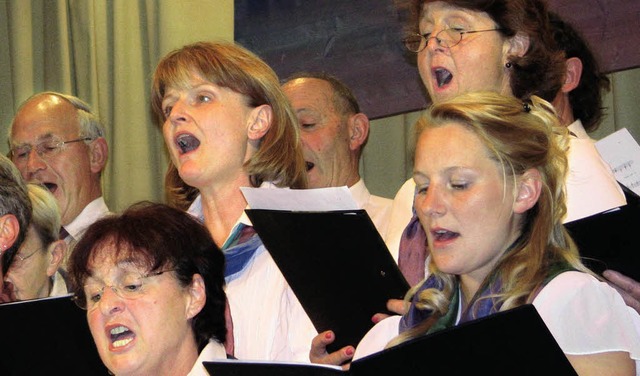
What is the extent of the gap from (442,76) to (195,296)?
77 centimetres

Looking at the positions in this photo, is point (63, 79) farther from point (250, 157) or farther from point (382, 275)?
point (382, 275)

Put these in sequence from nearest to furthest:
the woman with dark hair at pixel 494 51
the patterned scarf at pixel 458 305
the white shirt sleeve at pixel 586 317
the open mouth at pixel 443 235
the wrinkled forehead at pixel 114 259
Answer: the white shirt sleeve at pixel 586 317, the patterned scarf at pixel 458 305, the open mouth at pixel 443 235, the wrinkled forehead at pixel 114 259, the woman with dark hair at pixel 494 51

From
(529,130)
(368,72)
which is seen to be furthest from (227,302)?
(368,72)

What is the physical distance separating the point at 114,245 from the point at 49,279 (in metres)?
0.81

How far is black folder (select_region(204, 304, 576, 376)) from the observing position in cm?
147

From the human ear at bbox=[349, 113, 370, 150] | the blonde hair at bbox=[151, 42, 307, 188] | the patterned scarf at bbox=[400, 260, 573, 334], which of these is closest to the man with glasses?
the human ear at bbox=[349, 113, 370, 150]

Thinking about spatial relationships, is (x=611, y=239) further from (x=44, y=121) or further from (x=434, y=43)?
(x=44, y=121)

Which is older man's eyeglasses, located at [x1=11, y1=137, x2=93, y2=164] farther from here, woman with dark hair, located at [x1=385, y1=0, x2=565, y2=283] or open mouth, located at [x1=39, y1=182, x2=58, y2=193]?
woman with dark hair, located at [x1=385, y1=0, x2=565, y2=283]

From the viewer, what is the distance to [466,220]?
1.93 meters

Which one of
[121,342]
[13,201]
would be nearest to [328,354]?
[121,342]

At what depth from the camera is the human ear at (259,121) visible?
269cm

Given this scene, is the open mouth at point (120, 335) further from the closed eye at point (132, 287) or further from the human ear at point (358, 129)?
the human ear at point (358, 129)

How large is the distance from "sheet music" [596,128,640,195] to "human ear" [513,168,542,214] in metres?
0.35

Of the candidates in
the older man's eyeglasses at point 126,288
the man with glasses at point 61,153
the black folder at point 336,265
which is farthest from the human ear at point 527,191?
the man with glasses at point 61,153
